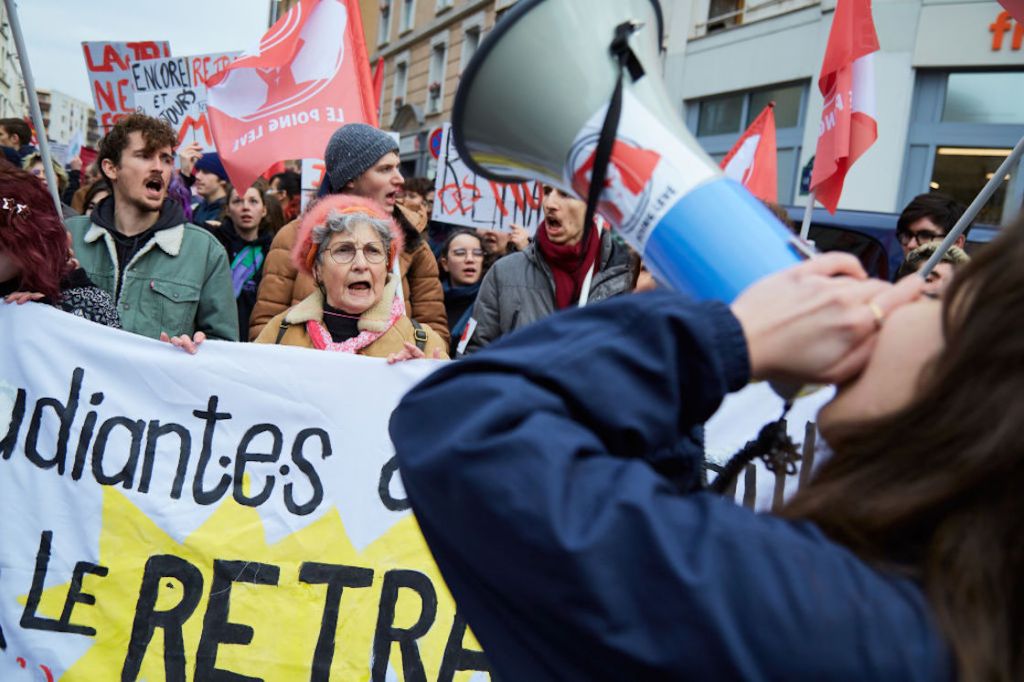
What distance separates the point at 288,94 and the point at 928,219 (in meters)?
3.17

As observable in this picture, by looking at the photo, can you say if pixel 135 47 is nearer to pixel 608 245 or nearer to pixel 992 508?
pixel 608 245

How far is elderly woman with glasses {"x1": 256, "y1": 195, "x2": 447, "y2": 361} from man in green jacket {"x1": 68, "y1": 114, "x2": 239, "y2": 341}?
0.51 meters

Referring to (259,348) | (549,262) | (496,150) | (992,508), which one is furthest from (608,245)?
(992,508)

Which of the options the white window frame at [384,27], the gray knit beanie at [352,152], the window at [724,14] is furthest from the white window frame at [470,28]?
the gray knit beanie at [352,152]

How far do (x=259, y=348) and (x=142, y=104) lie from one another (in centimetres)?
557

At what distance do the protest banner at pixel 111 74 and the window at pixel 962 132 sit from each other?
345 inches

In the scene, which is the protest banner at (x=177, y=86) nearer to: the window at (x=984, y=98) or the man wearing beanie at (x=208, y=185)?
the man wearing beanie at (x=208, y=185)

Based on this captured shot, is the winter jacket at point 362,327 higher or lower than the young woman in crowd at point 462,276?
higher

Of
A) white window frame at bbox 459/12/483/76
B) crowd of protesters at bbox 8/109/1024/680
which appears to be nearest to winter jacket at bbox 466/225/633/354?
crowd of protesters at bbox 8/109/1024/680

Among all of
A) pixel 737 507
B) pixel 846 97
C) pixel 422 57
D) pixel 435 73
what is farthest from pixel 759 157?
pixel 422 57

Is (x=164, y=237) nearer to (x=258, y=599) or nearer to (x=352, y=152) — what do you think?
(x=352, y=152)

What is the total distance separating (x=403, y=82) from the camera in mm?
26375

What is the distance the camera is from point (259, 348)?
2.52 m

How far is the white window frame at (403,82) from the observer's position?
2592cm
